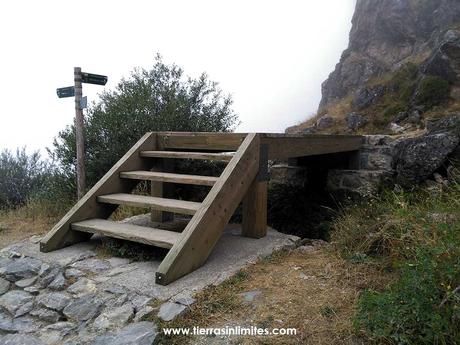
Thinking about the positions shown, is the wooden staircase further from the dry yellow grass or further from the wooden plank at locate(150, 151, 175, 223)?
the dry yellow grass

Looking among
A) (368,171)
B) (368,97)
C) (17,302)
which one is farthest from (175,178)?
(368,97)

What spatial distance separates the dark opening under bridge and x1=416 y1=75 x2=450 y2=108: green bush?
4812 mm

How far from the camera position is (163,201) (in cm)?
381

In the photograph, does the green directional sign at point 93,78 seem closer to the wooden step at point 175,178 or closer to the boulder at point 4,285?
the wooden step at point 175,178

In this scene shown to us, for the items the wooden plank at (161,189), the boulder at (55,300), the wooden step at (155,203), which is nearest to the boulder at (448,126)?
the wooden plank at (161,189)

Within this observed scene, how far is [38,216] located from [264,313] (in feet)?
15.8

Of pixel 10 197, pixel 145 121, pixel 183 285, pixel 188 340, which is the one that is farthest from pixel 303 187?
pixel 10 197

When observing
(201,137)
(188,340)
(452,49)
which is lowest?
(188,340)

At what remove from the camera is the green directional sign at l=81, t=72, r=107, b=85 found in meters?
5.30

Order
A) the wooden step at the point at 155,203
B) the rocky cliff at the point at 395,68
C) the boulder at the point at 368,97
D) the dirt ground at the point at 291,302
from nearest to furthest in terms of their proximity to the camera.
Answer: the dirt ground at the point at 291,302
the wooden step at the point at 155,203
the rocky cliff at the point at 395,68
the boulder at the point at 368,97

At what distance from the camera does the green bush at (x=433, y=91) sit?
840 centimetres

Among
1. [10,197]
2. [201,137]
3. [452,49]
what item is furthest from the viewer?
[452,49]

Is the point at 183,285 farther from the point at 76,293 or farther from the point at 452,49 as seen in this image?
the point at 452,49

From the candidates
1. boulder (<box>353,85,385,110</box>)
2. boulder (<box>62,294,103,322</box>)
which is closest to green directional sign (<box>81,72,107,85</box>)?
boulder (<box>62,294,103,322</box>)
